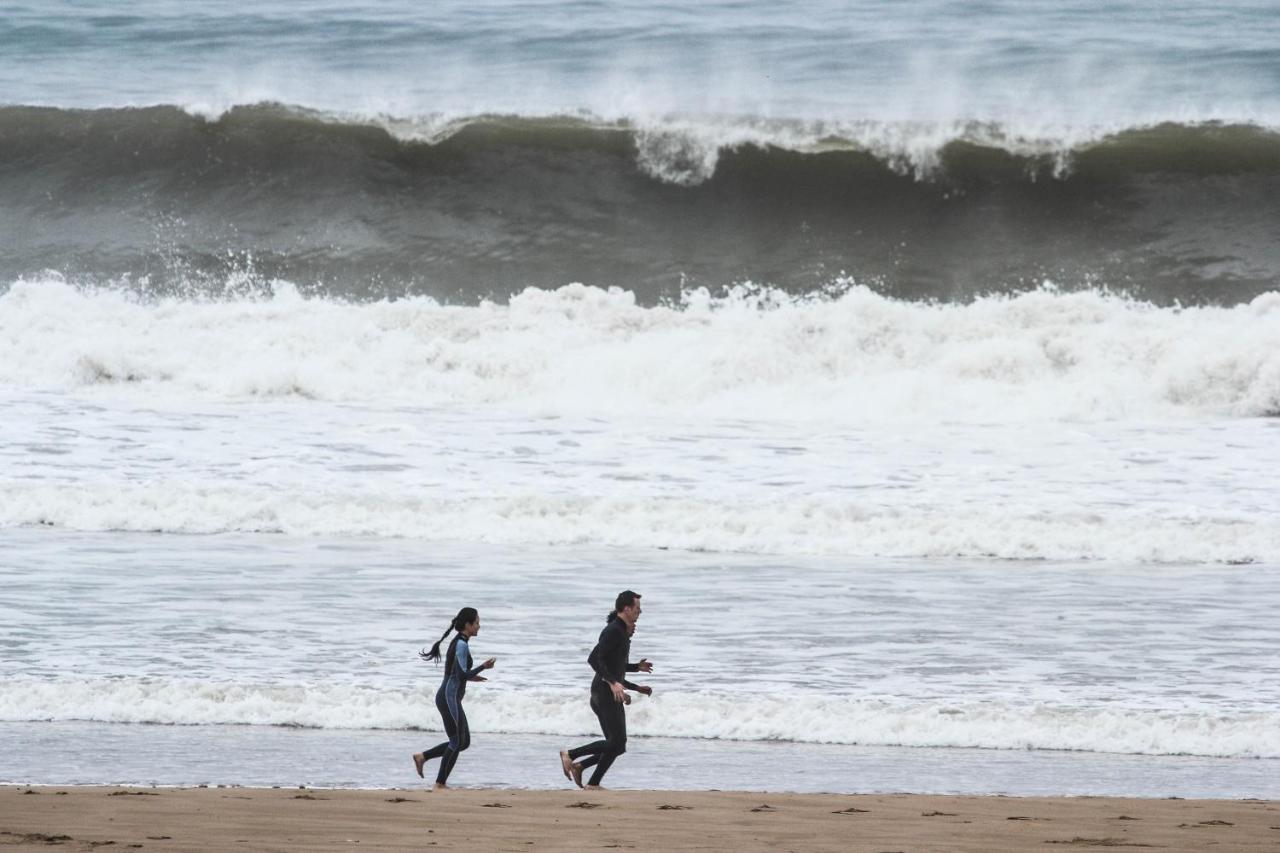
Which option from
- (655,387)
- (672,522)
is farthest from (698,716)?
(655,387)

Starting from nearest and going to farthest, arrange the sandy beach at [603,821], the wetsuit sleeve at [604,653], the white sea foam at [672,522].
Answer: the sandy beach at [603,821] < the wetsuit sleeve at [604,653] < the white sea foam at [672,522]

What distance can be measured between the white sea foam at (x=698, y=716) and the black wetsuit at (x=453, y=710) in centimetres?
92

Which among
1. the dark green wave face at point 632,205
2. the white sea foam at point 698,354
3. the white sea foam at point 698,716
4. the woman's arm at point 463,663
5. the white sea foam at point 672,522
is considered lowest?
the white sea foam at point 698,716

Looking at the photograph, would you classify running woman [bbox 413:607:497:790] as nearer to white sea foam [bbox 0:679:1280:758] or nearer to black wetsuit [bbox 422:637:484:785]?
black wetsuit [bbox 422:637:484:785]

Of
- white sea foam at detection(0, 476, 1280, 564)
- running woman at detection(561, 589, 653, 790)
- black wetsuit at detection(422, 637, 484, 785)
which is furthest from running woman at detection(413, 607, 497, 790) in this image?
white sea foam at detection(0, 476, 1280, 564)

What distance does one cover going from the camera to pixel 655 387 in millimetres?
14320

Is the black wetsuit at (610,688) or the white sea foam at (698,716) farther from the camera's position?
the white sea foam at (698,716)

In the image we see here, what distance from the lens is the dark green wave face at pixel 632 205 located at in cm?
1723

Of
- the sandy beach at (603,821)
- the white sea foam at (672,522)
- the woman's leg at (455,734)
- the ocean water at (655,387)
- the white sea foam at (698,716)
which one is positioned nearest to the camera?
the sandy beach at (603,821)

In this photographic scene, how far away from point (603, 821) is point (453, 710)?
44.2 inches

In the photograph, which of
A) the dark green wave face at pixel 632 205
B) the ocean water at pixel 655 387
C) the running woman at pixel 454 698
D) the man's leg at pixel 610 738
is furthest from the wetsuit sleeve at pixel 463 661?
the dark green wave face at pixel 632 205

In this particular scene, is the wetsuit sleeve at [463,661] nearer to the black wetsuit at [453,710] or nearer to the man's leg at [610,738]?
the black wetsuit at [453,710]

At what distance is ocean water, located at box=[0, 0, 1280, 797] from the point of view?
23.6ft

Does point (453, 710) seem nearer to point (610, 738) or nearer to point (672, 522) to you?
point (610, 738)
